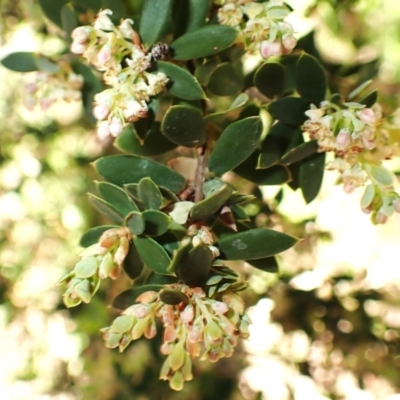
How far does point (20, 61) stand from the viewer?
736mm

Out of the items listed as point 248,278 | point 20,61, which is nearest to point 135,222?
point 20,61

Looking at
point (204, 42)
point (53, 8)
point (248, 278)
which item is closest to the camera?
point (204, 42)

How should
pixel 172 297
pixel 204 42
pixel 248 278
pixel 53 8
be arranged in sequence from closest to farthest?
pixel 172 297 < pixel 204 42 < pixel 53 8 < pixel 248 278

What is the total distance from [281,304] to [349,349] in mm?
135

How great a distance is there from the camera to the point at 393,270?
4.02 ft

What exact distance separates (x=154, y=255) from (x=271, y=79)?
0.75 feet

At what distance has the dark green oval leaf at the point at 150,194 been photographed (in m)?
0.51

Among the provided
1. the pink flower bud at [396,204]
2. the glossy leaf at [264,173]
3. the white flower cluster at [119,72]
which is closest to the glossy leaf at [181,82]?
the white flower cluster at [119,72]

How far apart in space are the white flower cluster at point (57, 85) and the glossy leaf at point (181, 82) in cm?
21

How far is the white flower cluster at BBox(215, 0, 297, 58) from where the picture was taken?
1.81 ft

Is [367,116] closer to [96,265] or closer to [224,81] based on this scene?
[224,81]

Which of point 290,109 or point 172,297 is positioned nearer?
point 172,297

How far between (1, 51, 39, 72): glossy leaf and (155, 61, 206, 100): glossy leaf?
0.25 m

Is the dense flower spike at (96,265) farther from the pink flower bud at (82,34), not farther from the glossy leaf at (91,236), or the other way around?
the pink flower bud at (82,34)
